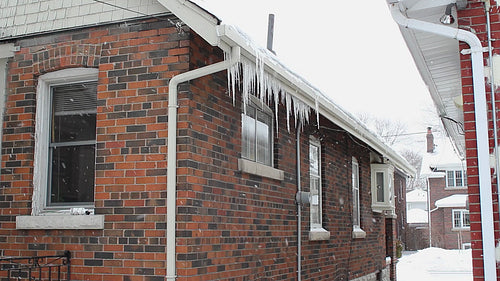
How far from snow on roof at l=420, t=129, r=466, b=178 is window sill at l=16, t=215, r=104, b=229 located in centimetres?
3604

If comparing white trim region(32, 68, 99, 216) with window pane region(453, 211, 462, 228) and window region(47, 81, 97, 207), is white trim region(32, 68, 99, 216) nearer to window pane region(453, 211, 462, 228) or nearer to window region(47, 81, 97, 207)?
window region(47, 81, 97, 207)

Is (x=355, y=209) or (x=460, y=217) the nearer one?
(x=355, y=209)

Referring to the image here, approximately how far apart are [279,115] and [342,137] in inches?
143

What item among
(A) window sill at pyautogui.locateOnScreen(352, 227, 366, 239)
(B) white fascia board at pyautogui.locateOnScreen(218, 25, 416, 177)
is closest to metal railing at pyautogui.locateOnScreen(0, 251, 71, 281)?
(B) white fascia board at pyautogui.locateOnScreen(218, 25, 416, 177)

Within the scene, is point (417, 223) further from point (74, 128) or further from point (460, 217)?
point (74, 128)

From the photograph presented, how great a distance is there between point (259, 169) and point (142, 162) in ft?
6.40

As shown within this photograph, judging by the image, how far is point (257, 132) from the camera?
25.6ft

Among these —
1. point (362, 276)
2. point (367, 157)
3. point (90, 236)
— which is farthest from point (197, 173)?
point (367, 157)

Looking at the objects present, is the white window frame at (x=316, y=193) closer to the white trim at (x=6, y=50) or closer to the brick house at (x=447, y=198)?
the white trim at (x=6, y=50)

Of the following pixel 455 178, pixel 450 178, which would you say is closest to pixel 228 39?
pixel 455 178

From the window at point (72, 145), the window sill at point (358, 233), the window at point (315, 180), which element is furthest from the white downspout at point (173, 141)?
the window sill at point (358, 233)

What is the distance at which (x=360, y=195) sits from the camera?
13227 mm

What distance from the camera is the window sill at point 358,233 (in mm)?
11934

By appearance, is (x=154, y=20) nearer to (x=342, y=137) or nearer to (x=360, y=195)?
(x=342, y=137)
